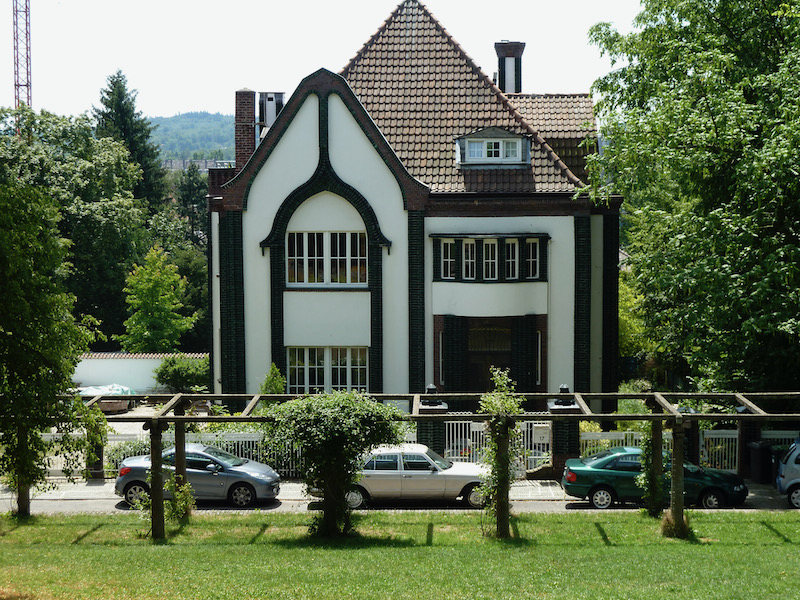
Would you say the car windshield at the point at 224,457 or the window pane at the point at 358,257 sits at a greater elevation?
the window pane at the point at 358,257

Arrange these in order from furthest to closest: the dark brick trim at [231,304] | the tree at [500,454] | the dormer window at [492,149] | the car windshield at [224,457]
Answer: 1. the dormer window at [492,149]
2. the dark brick trim at [231,304]
3. the car windshield at [224,457]
4. the tree at [500,454]

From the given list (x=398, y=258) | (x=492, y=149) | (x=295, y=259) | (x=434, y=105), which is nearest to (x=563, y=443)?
(x=398, y=258)

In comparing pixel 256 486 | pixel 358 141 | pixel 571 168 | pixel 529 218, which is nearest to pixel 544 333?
pixel 529 218

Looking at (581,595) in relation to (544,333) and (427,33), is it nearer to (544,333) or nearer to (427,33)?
(544,333)

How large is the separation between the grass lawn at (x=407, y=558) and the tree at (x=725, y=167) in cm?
557

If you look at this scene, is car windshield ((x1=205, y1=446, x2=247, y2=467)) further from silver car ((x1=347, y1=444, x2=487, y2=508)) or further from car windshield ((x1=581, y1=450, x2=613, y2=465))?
car windshield ((x1=581, y1=450, x2=613, y2=465))

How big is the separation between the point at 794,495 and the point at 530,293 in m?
10.1

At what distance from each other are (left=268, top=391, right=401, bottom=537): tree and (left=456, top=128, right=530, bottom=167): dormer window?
12891 millimetres

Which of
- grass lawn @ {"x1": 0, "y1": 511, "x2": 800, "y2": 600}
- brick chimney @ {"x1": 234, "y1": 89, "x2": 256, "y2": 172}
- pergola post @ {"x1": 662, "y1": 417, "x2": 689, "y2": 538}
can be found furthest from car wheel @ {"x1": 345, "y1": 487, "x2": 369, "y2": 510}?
brick chimney @ {"x1": 234, "y1": 89, "x2": 256, "y2": 172}

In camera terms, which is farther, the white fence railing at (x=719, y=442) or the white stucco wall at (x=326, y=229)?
the white stucco wall at (x=326, y=229)

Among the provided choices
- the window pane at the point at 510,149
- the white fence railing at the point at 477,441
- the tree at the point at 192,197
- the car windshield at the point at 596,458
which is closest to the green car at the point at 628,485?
the car windshield at the point at 596,458

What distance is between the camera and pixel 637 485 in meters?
19.5

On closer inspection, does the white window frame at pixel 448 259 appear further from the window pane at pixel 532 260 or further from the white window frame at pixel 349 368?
the white window frame at pixel 349 368

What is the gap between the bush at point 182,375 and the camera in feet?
127
